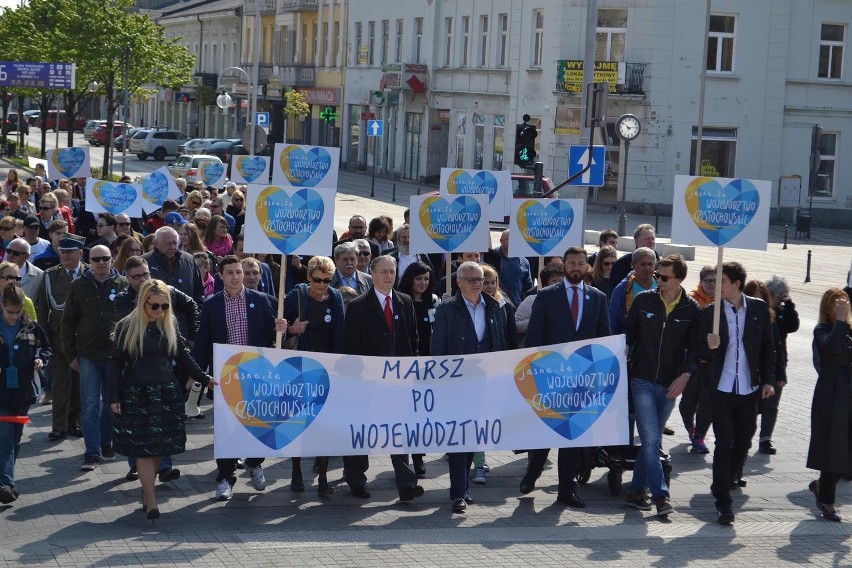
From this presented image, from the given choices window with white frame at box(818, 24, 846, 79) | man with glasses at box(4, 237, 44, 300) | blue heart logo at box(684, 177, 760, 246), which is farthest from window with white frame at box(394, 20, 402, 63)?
blue heart logo at box(684, 177, 760, 246)

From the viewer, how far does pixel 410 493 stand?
1019 centimetres

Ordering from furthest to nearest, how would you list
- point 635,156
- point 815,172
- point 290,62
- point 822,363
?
point 290,62, point 635,156, point 815,172, point 822,363

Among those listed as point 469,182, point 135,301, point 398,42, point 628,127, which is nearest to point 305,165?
point 469,182

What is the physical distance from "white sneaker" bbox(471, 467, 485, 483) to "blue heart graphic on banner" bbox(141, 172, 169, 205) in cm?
1073

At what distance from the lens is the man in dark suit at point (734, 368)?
10031 mm

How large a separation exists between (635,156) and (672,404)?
116ft

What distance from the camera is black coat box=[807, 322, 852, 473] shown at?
10.1m

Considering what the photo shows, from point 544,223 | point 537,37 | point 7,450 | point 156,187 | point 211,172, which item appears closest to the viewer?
point 7,450

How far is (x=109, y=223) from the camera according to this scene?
15.5 m

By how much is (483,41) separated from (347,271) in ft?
135

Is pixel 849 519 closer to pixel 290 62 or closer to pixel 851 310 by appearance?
pixel 851 310

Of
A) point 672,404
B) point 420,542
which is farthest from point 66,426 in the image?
point 672,404

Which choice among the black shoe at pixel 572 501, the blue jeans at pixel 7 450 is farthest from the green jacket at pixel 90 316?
the black shoe at pixel 572 501

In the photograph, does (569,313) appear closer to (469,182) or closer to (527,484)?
(527,484)
